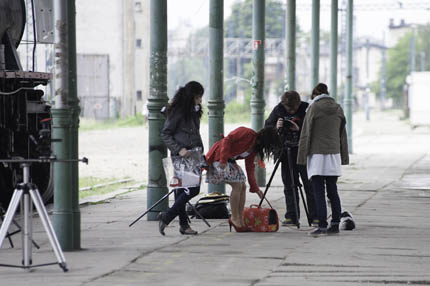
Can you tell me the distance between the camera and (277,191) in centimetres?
1736

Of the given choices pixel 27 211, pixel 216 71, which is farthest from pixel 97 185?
pixel 27 211

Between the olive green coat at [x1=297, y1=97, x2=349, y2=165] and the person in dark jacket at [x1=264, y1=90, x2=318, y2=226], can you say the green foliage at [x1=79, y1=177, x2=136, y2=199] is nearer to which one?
the person in dark jacket at [x1=264, y1=90, x2=318, y2=226]

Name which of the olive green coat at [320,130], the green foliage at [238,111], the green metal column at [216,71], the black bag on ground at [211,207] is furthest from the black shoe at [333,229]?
the green foliage at [238,111]

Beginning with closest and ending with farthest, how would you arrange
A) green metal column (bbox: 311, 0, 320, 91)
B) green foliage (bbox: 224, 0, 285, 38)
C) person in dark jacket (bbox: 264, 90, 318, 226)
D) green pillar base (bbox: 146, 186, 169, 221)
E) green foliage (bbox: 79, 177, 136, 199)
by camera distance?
person in dark jacket (bbox: 264, 90, 318, 226)
green pillar base (bbox: 146, 186, 169, 221)
green foliage (bbox: 79, 177, 136, 199)
green metal column (bbox: 311, 0, 320, 91)
green foliage (bbox: 224, 0, 285, 38)

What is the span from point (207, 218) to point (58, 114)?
12.0ft

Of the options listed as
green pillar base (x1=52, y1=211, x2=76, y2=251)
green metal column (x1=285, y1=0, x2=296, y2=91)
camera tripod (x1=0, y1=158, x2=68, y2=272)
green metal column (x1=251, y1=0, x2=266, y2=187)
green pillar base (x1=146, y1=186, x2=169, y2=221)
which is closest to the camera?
camera tripod (x1=0, y1=158, x2=68, y2=272)

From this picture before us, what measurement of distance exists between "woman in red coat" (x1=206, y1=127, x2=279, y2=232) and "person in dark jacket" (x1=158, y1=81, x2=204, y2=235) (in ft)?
1.09

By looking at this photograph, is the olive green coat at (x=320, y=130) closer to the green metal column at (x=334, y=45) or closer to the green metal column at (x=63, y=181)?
the green metal column at (x=63, y=181)

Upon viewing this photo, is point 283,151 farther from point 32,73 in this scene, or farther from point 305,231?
point 32,73

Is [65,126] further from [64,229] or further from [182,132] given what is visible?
[182,132]

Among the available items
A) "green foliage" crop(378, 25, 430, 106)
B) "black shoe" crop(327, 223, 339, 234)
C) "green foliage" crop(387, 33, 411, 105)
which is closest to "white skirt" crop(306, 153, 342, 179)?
"black shoe" crop(327, 223, 339, 234)

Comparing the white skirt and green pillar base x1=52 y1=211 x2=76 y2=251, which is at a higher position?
the white skirt

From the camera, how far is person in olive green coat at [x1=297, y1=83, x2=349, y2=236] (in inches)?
441

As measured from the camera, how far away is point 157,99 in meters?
12.6
